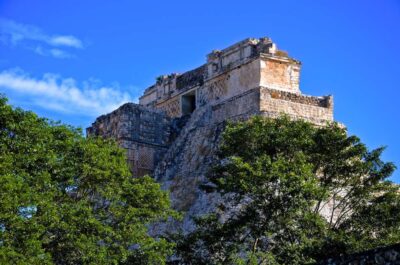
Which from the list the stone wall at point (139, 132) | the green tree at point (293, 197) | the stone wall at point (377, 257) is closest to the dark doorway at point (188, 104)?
the stone wall at point (139, 132)

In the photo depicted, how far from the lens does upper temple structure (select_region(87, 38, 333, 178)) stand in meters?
26.2

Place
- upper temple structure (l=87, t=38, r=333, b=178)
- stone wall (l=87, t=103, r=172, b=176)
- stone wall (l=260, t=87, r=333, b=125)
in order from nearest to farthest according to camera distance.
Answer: stone wall (l=260, t=87, r=333, b=125) < upper temple structure (l=87, t=38, r=333, b=178) < stone wall (l=87, t=103, r=172, b=176)

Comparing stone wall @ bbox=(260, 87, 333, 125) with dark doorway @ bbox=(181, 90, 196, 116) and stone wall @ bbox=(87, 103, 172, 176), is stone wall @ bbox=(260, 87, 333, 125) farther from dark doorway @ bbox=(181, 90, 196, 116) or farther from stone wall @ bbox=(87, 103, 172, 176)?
dark doorway @ bbox=(181, 90, 196, 116)

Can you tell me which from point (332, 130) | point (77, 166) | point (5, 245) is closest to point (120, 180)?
point (77, 166)

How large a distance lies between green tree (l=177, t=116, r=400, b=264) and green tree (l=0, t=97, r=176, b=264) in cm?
144

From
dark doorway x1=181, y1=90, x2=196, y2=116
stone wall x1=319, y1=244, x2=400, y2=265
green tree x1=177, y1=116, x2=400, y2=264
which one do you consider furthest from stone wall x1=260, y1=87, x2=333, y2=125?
stone wall x1=319, y1=244, x2=400, y2=265

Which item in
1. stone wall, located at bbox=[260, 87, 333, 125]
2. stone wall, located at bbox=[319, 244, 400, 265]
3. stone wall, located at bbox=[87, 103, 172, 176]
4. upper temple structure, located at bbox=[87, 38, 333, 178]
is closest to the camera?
stone wall, located at bbox=[319, 244, 400, 265]

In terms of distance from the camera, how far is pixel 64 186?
1744 centimetres

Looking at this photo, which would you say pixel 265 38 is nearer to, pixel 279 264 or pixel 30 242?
pixel 279 264

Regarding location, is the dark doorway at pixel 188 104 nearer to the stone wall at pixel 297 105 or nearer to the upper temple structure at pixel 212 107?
the upper temple structure at pixel 212 107

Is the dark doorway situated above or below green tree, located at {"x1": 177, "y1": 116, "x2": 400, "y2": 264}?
above

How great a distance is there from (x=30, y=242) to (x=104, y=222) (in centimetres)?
276

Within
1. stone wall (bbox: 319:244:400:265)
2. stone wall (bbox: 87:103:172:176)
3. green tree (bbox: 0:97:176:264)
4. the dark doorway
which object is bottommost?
stone wall (bbox: 319:244:400:265)

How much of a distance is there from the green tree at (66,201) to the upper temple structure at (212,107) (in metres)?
6.82
